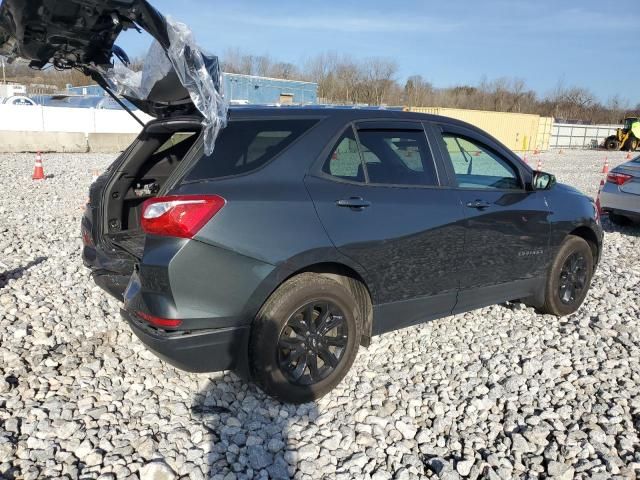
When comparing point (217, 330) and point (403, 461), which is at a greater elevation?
point (217, 330)

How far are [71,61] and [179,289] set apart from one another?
1.99 meters

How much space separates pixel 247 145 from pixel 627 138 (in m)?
42.0

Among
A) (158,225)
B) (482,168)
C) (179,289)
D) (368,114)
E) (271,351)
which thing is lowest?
(271,351)

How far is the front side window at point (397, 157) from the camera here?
3.61 m

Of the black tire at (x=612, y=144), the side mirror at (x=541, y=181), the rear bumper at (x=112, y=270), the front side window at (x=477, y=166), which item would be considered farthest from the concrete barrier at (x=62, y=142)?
the black tire at (x=612, y=144)

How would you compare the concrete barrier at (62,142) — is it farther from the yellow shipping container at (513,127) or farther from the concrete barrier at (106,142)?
the yellow shipping container at (513,127)

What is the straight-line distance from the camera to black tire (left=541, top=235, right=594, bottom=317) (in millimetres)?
4805

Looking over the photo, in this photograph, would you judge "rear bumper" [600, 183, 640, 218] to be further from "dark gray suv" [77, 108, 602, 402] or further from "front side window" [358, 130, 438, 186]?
"front side window" [358, 130, 438, 186]

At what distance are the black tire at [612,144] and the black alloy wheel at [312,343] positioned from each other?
41906 millimetres

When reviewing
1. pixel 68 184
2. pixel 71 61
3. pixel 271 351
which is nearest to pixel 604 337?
pixel 271 351

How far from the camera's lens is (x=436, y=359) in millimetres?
4082

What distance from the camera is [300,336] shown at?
10.9 ft

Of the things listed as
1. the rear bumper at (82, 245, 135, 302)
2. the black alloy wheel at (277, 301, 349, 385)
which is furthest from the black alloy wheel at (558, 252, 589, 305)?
the rear bumper at (82, 245, 135, 302)

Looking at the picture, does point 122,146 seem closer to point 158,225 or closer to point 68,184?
point 68,184
